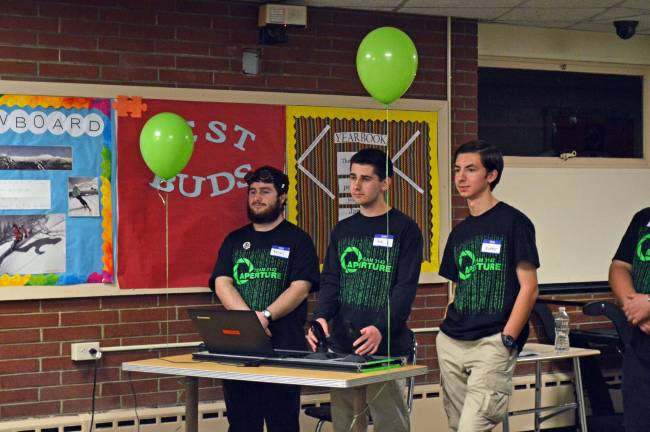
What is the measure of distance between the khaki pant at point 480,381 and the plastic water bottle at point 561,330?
1.84 meters

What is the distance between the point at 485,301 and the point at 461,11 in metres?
2.32

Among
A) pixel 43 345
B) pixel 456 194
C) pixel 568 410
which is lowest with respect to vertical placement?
pixel 568 410

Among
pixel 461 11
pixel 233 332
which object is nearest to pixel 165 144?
pixel 233 332

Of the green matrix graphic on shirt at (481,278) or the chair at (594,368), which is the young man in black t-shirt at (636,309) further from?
the chair at (594,368)

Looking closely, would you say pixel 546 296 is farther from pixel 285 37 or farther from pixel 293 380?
pixel 293 380

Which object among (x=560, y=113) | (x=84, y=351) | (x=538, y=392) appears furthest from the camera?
(x=560, y=113)

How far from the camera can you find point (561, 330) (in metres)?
6.15

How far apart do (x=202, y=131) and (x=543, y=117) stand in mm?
2426

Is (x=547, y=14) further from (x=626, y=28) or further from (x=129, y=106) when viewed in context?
(x=129, y=106)

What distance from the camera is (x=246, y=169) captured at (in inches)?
218

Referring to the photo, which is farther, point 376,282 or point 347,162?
point 347,162

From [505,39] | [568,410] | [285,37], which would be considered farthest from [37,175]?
[568,410]

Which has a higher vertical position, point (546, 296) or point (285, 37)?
point (285, 37)

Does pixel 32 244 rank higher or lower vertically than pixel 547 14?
lower
